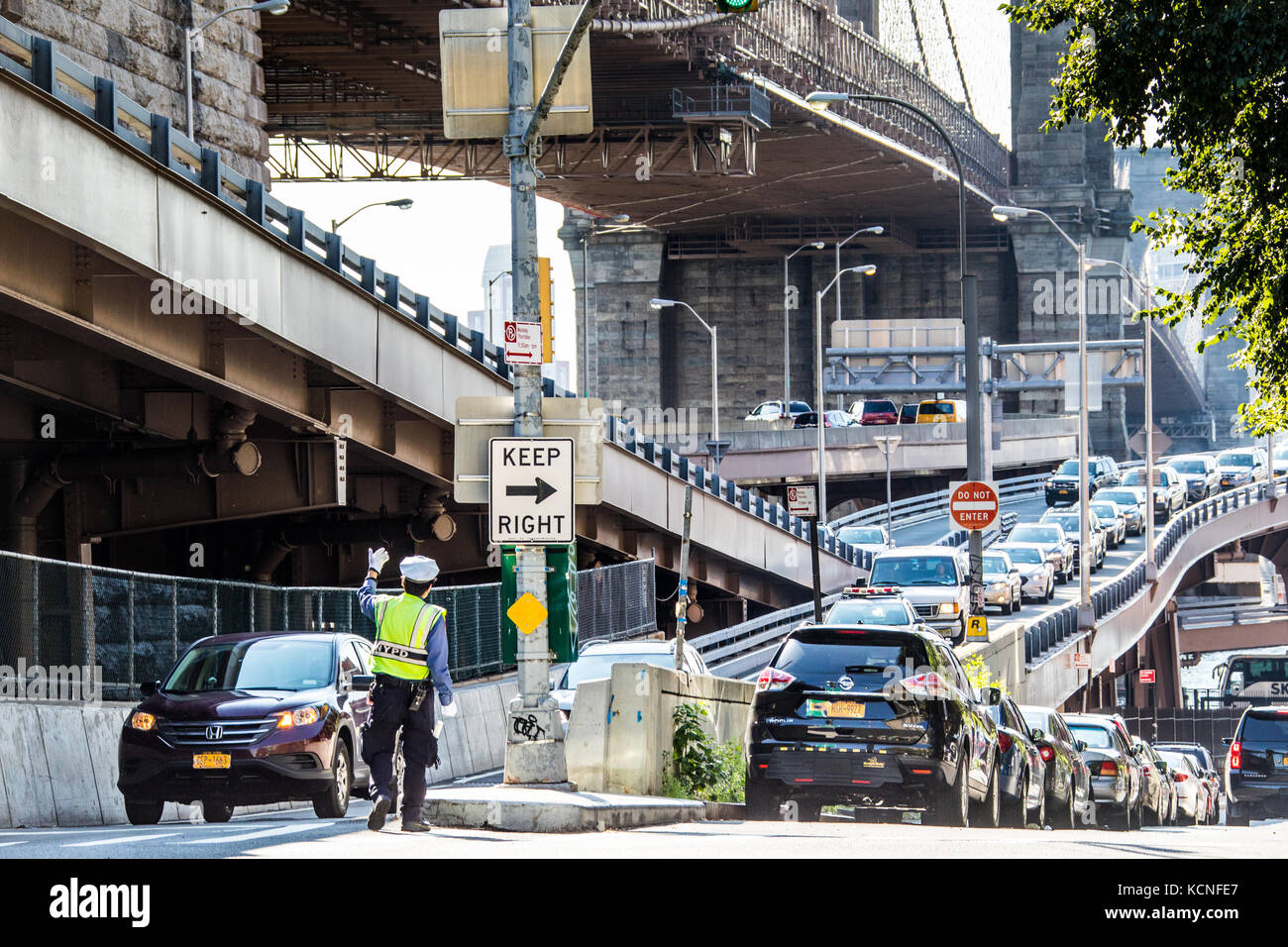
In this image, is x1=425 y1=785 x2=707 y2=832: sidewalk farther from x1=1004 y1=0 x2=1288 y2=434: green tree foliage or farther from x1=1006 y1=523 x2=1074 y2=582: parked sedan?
x1=1006 y1=523 x2=1074 y2=582: parked sedan

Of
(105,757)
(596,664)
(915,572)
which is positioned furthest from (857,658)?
(915,572)

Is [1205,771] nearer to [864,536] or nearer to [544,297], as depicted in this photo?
[864,536]

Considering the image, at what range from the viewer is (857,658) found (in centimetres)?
1541

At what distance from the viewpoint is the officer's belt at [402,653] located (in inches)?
510

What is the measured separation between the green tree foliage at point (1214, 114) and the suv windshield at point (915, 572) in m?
20.2

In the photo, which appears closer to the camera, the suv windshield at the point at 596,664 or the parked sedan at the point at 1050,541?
the suv windshield at the point at 596,664

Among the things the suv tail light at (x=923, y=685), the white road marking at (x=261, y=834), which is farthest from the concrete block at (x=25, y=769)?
the suv tail light at (x=923, y=685)

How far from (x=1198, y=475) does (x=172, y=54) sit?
175 feet

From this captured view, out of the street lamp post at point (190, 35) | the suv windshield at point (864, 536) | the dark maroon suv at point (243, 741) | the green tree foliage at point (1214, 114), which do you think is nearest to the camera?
the dark maroon suv at point (243, 741)

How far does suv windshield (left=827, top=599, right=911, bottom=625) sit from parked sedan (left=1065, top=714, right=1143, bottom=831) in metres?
5.34

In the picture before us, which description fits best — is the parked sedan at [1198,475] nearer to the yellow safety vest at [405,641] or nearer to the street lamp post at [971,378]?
the street lamp post at [971,378]

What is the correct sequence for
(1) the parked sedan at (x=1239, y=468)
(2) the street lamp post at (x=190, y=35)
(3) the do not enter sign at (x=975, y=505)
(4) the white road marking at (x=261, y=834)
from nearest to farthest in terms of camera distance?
1. (4) the white road marking at (x=261, y=834)
2. (3) the do not enter sign at (x=975, y=505)
3. (2) the street lamp post at (x=190, y=35)
4. (1) the parked sedan at (x=1239, y=468)

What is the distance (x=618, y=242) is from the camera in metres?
103
